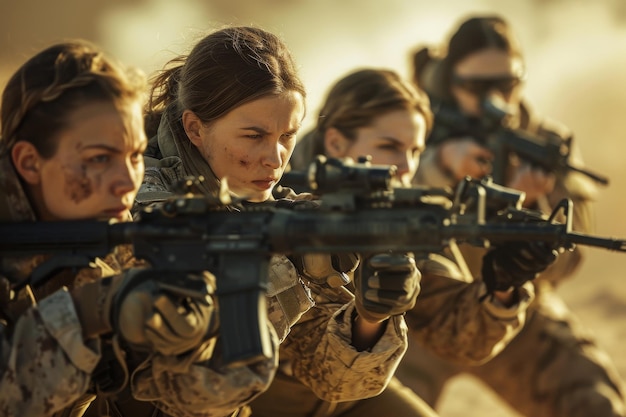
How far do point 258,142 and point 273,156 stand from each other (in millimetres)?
74

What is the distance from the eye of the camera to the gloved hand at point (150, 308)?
3250mm

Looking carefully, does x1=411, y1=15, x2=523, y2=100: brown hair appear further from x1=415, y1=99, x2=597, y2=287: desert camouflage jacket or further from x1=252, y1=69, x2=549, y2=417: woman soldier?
x1=252, y1=69, x2=549, y2=417: woman soldier

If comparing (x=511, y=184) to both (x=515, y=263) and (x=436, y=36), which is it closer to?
(x=515, y=263)

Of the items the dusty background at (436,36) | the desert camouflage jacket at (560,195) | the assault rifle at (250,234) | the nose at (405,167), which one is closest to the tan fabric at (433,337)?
the nose at (405,167)

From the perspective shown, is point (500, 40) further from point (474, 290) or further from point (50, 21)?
point (50, 21)

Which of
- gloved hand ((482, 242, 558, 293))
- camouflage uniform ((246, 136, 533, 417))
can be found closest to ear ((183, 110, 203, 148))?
camouflage uniform ((246, 136, 533, 417))

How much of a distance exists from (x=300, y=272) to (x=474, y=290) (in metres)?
1.32

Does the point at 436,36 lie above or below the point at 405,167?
below

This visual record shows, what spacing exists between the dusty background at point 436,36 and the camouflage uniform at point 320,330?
10100 millimetres

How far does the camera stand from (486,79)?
8.03m

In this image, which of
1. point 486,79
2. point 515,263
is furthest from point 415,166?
point 486,79

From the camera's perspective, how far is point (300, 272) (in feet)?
13.7

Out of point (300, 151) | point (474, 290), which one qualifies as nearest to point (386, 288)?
point (474, 290)

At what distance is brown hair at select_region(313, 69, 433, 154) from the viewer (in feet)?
18.1
